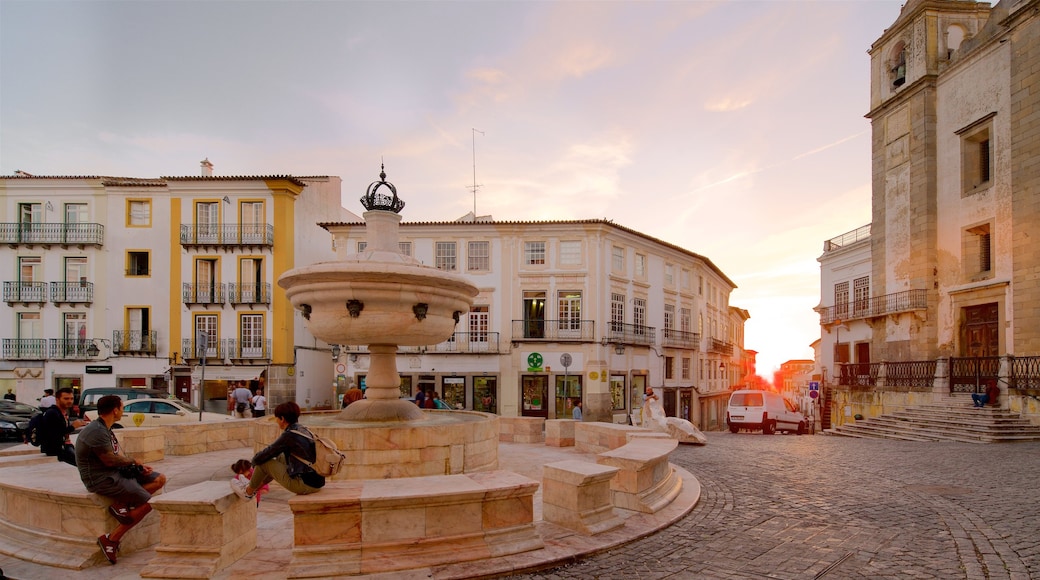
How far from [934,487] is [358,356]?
27.1 m

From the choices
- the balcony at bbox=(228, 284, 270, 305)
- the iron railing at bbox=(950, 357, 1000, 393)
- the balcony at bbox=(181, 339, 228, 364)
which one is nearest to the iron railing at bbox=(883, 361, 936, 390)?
the iron railing at bbox=(950, 357, 1000, 393)

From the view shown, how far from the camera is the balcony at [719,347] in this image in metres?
44.8

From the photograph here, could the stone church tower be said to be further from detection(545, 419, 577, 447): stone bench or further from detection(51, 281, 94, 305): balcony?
detection(51, 281, 94, 305): balcony

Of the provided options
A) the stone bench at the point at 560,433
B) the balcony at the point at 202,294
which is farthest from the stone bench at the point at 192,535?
the balcony at the point at 202,294

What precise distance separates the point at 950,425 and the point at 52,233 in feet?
136

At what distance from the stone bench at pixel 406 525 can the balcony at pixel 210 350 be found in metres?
30.0

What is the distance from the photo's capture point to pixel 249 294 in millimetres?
32344

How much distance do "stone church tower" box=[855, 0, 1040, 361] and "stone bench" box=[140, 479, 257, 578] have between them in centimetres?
2416

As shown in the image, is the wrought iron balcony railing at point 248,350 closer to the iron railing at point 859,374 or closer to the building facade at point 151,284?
the building facade at point 151,284

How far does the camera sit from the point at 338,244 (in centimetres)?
3203

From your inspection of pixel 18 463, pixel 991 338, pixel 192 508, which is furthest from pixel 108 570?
pixel 991 338

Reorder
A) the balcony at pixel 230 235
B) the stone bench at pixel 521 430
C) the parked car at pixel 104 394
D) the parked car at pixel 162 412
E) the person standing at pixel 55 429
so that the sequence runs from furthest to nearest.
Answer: the balcony at pixel 230 235 → the parked car at pixel 104 394 → the parked car at pixel 162 412 → the stone bench at pixel 521 430 → the person standing at pixel 55 429

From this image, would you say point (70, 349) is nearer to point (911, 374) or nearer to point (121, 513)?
point (121, 513)

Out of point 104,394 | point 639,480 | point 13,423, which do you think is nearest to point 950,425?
point 639,480
